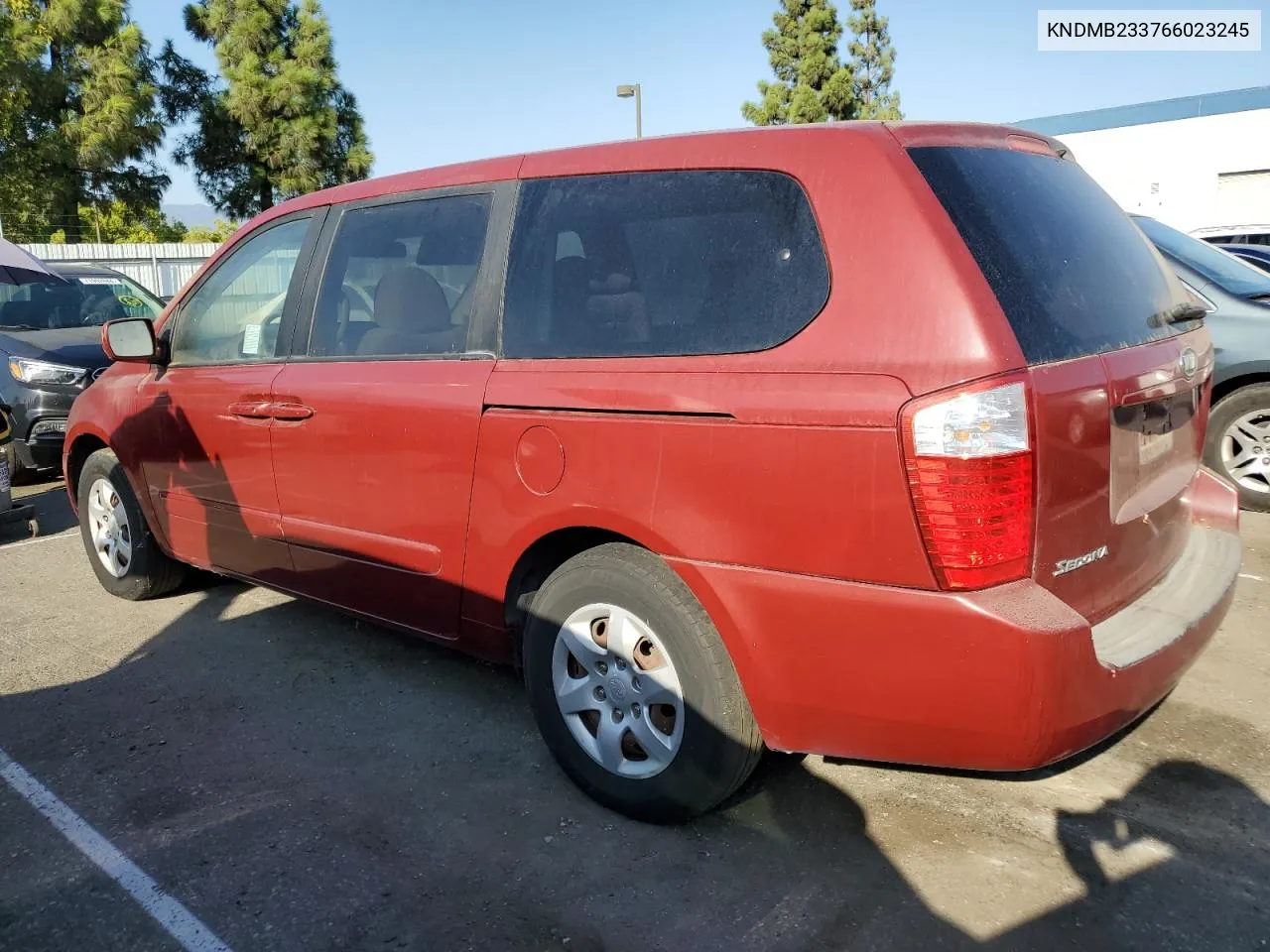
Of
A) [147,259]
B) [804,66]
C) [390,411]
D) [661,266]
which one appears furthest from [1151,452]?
[804,66]

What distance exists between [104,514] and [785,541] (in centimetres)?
412

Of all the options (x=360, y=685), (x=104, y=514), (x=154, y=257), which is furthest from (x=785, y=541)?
(x=154, y=257)

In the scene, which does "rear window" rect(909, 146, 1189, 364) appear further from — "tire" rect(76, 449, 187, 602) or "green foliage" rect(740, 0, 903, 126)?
"green foliage" rect(740, 0, 903, 126)

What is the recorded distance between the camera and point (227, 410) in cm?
411

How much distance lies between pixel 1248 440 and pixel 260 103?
3144 centimetres

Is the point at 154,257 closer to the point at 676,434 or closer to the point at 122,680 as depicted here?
the point at 122,680

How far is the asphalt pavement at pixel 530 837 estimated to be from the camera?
247cm

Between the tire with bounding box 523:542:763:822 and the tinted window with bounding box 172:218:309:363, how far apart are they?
1845 mm

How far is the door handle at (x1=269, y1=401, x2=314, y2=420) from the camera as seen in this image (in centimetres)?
373

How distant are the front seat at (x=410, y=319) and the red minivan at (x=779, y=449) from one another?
0.6 inches

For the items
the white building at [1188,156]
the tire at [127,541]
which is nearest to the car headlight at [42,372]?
the tire at [127,541]

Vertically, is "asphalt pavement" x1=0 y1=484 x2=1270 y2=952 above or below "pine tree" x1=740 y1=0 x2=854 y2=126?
below

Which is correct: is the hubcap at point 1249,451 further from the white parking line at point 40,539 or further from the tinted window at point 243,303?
the white parking line at point 40,539

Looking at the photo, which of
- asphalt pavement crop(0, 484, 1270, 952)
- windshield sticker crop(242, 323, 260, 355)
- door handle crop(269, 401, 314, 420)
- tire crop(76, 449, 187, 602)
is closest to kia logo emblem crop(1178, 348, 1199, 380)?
asphalt pavement crop(0, 484, 1270, 952)
